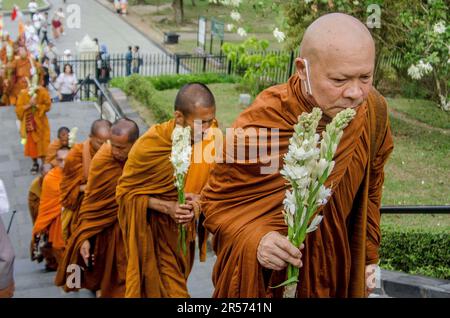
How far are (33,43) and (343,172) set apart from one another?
18.5m

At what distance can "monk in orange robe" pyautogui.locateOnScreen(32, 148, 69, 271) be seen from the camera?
7766 mm

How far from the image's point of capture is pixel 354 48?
2861mm

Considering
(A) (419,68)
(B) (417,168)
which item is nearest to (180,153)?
(B) (417,168)

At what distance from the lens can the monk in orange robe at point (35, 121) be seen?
1157 cm

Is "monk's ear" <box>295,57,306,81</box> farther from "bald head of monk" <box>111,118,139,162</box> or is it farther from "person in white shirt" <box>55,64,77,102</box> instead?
"person in white shirt" <box>55,64,77,102</box>

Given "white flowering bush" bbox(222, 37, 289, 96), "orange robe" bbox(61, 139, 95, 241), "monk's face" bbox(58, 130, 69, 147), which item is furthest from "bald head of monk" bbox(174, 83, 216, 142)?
"white flowering bush" bbox(222, 37, 289, 96)

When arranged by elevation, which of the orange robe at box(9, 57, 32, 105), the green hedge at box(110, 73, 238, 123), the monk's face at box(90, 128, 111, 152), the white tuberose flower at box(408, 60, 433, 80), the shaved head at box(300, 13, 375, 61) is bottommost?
the green hedge at box(110, 73, 238, 123)

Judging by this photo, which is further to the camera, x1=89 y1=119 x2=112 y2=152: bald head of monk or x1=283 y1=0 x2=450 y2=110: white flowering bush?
x1=283 y1=0 x2=450 y2=110: white flowering bush

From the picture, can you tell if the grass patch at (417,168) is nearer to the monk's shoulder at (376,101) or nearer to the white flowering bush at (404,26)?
the white flowering bush at (404,26)

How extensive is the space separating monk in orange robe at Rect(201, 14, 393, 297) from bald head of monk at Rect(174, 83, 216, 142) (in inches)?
72.2

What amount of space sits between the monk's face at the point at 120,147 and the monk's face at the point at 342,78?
3.21 m

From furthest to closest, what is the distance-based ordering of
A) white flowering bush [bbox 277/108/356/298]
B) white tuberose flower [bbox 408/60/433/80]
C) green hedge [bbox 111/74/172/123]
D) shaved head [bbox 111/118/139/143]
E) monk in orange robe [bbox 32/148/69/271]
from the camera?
green hedge [bbox 111/74/172/123], white tuberose flower [bbox 408/60/433/80], monk in orange robe [bbox 32/148/69/271], shaved head [bbox 111/118/139/143], white flowering bush [bbox 277/108/356/298]

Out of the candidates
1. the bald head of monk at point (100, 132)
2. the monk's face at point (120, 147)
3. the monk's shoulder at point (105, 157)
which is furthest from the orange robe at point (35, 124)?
the monk's face at point (120, 147)

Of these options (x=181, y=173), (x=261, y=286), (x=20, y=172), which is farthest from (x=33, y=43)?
(x=261, y=286)
